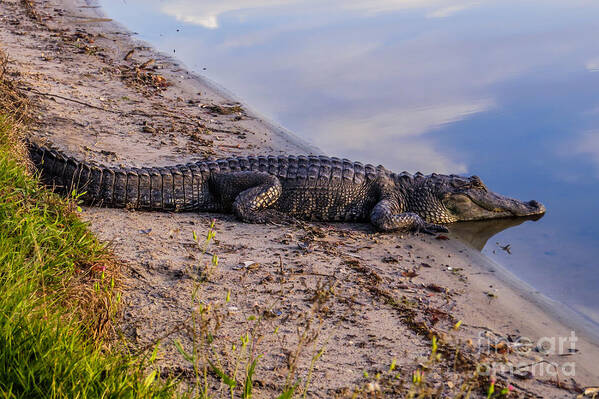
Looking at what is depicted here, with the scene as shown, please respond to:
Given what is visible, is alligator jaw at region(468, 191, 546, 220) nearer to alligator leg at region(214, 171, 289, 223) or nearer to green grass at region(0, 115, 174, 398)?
alligator leg at region(214, 171, 289, 223)

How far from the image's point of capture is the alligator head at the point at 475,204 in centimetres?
688

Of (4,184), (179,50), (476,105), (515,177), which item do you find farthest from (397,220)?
(179,50)

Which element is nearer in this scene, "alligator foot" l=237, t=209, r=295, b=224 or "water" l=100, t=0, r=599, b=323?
"alligator foot" l=237, t=209, r=295, b=224

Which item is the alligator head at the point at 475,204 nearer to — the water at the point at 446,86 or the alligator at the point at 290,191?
the alligator at the point at 290,191

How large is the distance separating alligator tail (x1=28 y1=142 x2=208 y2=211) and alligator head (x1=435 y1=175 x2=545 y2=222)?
9.42 feet

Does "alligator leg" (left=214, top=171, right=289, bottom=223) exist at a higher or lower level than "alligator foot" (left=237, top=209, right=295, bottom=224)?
higher

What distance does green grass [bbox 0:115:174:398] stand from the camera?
255 cm

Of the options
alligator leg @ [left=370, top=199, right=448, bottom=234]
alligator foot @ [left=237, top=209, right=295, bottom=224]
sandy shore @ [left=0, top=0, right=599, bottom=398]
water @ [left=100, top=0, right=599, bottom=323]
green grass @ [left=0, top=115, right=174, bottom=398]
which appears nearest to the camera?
green grass @ [left=0, top=115, right=174, bottom=398]

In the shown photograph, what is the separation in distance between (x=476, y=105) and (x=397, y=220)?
16.2 ft

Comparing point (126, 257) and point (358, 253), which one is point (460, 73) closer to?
point (358, 253)

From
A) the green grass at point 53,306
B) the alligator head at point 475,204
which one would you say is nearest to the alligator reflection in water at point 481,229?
the alligator head at point 475,204

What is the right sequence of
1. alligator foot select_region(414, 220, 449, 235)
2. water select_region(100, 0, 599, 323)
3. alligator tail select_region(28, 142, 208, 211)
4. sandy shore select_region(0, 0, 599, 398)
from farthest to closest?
water select_region(100, 0, 599, 323)
alligator foot select_region(414, 220, 449, 235)
alligator tail select_region(28, 142, 208, 211)
sandy shore select_region(0, 0, 599, 398)

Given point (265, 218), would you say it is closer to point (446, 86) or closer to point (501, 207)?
point (501, 207)

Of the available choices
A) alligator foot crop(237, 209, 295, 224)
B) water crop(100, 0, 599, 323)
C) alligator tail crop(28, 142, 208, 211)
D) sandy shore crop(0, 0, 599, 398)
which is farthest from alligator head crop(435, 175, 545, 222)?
alligator tail crop(28, 142, 208, 211)
